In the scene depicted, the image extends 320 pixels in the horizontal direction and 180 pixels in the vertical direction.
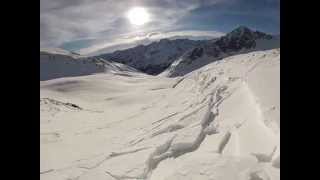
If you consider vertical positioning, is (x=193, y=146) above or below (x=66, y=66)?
below

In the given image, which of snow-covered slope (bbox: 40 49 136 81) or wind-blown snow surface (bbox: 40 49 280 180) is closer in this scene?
wind-blown snow surface (bbox: 40 49 280 180)

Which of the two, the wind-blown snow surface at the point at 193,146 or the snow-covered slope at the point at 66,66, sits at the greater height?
the snow-covered slope at the point at 66,66

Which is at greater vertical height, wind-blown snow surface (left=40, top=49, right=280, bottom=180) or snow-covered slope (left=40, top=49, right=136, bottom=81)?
snow-covered slope (left=40, top=49, right=136, bottom=81)

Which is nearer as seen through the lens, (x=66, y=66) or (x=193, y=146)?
(x=193, y=146)

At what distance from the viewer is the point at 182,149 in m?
6.91

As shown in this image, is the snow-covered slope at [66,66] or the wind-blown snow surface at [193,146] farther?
the snow-covered slope at [66,66]

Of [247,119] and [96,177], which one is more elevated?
[247,119]
